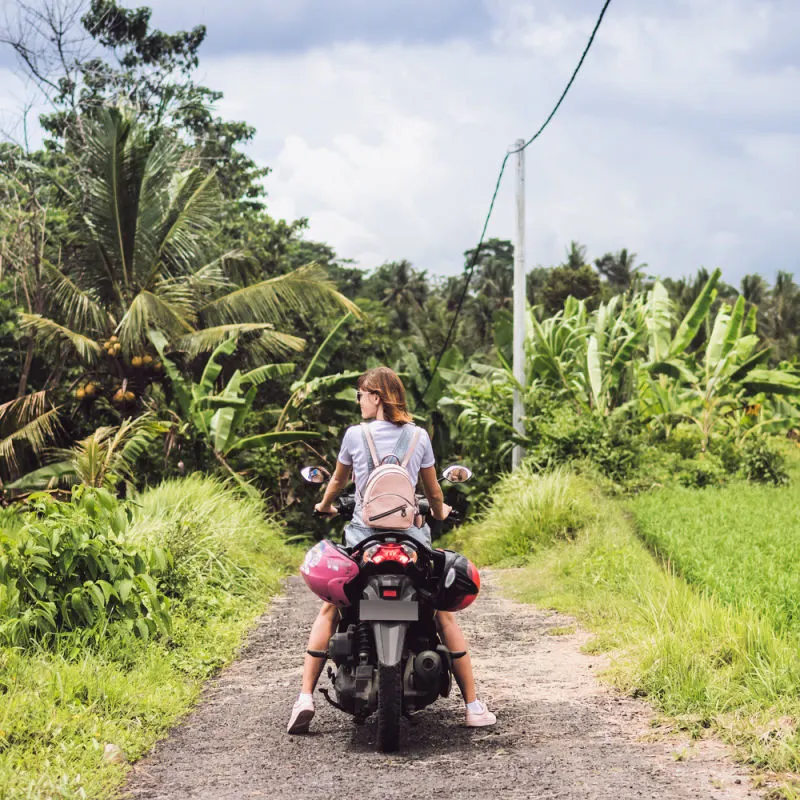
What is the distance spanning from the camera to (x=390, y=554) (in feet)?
15.1

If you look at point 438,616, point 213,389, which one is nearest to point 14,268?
point 213,389

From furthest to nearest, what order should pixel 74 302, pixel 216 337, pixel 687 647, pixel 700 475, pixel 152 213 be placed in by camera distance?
pixel 152 213 → pixel 74 302 → pixel 216 337 → pixel 700 475 → pixel 687 647

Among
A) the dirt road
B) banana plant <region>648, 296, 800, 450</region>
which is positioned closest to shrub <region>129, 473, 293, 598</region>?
the dirt road

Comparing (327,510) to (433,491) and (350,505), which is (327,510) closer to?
(350,505)

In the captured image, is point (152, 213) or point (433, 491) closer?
point (433, 491)

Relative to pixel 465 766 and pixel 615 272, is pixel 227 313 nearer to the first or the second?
pixel 465 766

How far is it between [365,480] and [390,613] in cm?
68

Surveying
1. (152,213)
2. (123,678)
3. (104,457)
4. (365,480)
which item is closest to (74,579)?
(123,678)

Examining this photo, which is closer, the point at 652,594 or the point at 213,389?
the point at 652,594

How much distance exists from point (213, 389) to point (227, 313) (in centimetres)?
235

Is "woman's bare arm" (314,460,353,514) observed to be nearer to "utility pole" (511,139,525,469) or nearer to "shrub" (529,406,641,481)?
"shrub" (529,406,641,481)

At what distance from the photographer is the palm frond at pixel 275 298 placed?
18656 millimetres

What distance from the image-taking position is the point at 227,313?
19047mm

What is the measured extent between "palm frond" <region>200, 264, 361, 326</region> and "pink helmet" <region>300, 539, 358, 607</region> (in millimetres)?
13708
